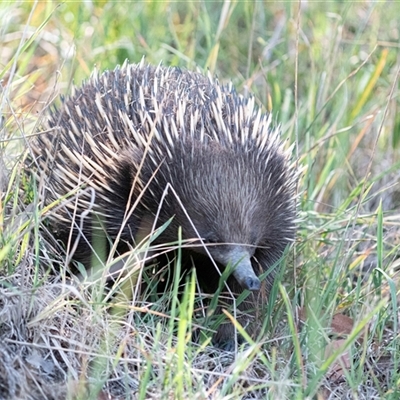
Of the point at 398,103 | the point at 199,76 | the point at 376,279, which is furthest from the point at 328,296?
the point at 398,103

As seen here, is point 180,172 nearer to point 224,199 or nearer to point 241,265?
point 224,199

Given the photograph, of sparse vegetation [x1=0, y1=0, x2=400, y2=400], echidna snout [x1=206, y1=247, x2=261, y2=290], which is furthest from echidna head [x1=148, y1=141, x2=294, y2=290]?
sparse vegetation [x1=0, y1=0, x2=400, y2=400]

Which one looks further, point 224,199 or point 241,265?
point 224,199

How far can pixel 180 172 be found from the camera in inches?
98.3

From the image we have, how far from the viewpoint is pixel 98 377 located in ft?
6.59

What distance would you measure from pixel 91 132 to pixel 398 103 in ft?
6.15

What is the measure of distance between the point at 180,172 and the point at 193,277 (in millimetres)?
445

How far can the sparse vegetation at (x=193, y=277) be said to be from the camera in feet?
6.90

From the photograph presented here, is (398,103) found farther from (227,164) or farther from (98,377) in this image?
(98,377)

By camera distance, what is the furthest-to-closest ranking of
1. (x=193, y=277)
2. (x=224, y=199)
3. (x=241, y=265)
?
(x=224, y=199)
(x=241, y=265)
(x=193, y=277)

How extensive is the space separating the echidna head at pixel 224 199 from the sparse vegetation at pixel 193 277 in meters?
0.15

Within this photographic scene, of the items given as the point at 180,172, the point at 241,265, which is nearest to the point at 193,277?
the point at 241,265

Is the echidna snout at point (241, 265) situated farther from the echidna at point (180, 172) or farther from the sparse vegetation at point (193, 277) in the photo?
the sparse vegetation at point (193, 277)

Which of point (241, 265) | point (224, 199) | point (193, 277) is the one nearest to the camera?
point (193, 277)
